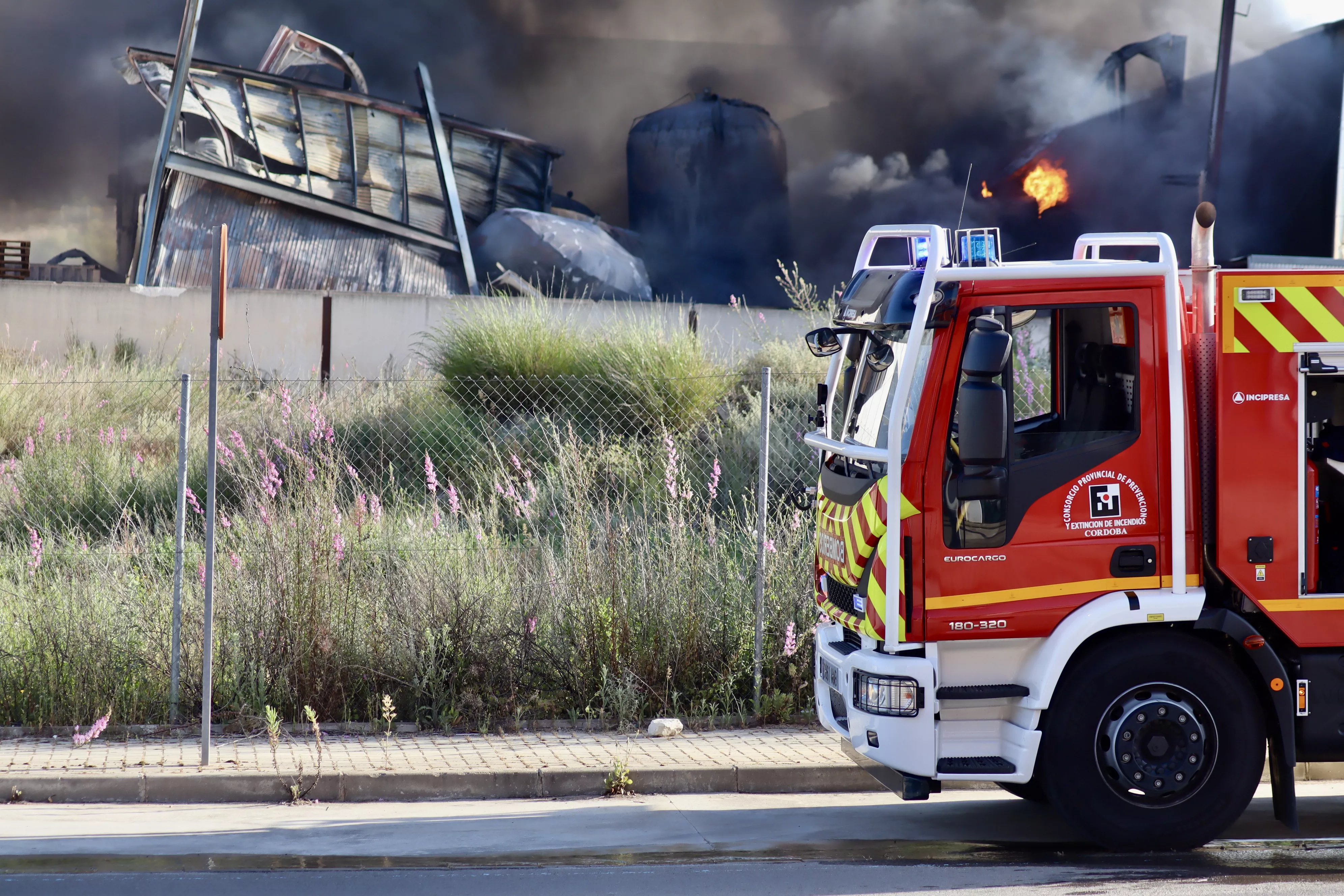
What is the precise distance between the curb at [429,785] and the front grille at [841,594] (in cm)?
124

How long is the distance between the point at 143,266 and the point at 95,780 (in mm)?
24066

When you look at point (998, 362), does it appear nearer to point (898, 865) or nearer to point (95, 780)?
point (898, 865)

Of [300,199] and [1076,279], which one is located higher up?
[300,199]

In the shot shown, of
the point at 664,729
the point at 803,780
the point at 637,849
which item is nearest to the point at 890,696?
the point at 637,849

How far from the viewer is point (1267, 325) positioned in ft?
17.3

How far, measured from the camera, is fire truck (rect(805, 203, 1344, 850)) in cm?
525

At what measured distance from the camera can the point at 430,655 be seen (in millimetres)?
7695

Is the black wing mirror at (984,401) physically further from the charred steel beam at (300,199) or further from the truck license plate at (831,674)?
the charred steel beam at (300,199)

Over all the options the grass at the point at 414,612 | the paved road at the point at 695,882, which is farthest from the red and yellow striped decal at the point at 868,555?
the grass at the point at 414,612

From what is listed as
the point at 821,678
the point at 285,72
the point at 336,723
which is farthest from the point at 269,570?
the point at 285,72

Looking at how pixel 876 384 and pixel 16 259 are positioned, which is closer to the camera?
A: pixel 876 384

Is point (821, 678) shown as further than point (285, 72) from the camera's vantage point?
No

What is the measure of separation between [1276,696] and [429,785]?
4.01 metres

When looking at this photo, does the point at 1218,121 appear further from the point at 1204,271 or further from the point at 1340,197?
the point at 1204,271
